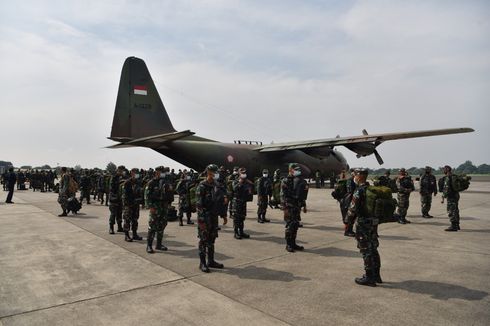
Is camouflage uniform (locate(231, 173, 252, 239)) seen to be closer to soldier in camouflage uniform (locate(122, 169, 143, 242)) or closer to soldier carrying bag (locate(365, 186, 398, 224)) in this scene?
soldier in camouflage uniform (locate(122, 169, 143, 242))

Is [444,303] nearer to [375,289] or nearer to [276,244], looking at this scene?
[375,289]

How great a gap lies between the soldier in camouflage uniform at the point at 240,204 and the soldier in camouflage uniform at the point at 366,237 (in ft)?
15.4

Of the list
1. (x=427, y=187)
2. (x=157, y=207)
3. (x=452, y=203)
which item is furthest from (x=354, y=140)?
(x=157, y=207)

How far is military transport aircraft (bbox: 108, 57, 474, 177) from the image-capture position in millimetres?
20859

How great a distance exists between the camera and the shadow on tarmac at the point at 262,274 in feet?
20.5

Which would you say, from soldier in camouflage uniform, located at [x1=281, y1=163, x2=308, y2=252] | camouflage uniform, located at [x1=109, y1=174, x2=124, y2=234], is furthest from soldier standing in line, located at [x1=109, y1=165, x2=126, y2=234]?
soldier in camouflage uniform, located at [x1=281, y1=163, x2=308, y2=252]

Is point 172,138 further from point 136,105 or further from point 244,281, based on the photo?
point 244,281

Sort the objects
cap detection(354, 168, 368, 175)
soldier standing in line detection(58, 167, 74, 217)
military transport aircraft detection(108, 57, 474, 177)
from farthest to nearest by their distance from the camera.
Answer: military transport aircraft detection(108, 57, 474, 177) → soldier standing in line detection(58, 167, 74, 217) → cap detection(354, 168, 368, 175)

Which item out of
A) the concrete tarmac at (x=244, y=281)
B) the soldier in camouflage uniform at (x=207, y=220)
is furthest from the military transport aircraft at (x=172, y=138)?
the soldier in camouflage uniform at (x=207, y=220)

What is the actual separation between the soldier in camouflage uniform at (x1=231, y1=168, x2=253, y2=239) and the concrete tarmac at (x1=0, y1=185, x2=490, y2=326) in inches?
18.3

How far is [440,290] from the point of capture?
555cm

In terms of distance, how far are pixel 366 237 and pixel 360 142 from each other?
19.1 meters

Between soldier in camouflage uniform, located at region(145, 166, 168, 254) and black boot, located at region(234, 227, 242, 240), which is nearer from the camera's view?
soldier in camouflage uniform, located at region(145, 166, 168, 254)

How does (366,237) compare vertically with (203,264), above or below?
above
